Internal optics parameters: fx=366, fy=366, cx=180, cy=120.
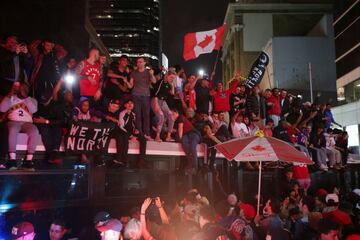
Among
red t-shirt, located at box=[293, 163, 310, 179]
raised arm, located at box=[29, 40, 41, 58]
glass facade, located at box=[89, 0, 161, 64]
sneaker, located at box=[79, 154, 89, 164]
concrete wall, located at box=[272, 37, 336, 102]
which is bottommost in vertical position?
red t-shirt, located at box=[293, 163, 310, 179]

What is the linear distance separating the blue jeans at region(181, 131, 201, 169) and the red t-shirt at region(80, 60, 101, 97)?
2.64 m

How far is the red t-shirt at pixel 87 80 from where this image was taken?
8.50 metres

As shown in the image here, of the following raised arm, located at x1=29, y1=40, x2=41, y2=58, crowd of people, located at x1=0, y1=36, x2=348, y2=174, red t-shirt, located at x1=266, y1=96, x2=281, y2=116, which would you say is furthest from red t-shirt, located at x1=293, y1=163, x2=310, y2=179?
raised arm, located at x1=29, y1=40, x2=41, y2=58

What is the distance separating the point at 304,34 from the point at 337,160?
3992 centimetres

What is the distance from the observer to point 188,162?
9648mm

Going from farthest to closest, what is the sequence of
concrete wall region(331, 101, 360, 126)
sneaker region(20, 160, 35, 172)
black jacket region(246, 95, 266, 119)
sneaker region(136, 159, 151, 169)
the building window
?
the building window
concrete wall region(331, 101, 360, 126)
black jacket region(246, 95, 266, 119)
sneaker region(136, 159, 151, 169)
sneaker region(20, 160, 35, 172)

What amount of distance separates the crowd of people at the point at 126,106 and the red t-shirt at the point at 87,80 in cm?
2

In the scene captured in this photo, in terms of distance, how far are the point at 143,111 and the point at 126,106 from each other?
23.0 inches

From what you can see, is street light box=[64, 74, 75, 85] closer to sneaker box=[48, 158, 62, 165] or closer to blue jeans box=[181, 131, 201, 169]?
sneaker box=[48, 158, 62, 165]

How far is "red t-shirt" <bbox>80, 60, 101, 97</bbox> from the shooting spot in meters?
8.50

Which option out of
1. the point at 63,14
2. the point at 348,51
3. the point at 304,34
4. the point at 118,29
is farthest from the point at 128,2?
the point at 63,14

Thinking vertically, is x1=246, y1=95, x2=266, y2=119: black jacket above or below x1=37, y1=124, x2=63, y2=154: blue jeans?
above

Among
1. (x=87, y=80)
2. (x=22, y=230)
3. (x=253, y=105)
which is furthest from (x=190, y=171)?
(x=22, y=230)

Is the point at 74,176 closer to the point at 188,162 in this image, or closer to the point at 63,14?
the point at 188,162
